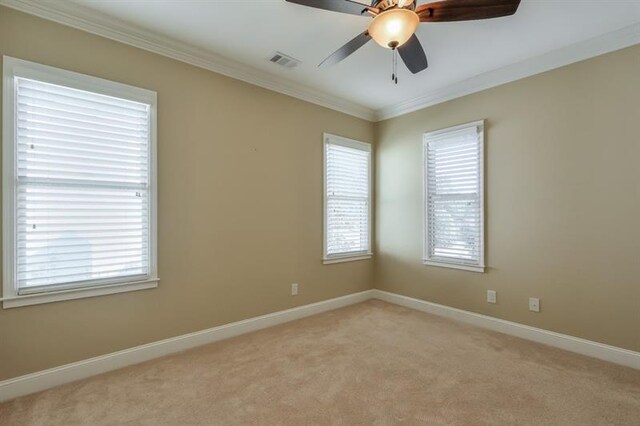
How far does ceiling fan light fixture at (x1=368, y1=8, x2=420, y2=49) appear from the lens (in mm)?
1683

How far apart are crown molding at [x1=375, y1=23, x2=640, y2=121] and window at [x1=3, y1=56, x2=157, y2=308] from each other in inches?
124

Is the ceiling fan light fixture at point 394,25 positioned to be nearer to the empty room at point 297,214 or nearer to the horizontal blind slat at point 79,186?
the empty room at point 297,214

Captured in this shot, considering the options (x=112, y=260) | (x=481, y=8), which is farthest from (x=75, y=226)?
(x=481, y=8)

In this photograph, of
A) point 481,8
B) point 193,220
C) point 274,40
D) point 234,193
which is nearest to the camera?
point 481,8

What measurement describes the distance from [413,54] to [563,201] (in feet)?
6.70

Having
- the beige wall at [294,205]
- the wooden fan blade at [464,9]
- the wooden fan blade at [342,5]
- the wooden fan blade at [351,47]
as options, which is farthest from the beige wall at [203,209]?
the wooden fan blade at [464,9]

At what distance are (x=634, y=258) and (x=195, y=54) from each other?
424 cm

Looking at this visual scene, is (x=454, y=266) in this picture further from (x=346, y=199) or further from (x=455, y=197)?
(x=346, y=199)

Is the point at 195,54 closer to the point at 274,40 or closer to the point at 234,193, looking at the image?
the point at 274,40

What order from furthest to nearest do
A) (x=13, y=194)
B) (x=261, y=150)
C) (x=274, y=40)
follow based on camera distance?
(x=261, y=150)
(x=274, y=40)
(x=13, y=194)

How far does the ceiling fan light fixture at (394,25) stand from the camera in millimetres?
1683

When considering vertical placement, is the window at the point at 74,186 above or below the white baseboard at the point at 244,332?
above

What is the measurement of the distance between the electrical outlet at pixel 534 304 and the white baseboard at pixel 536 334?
189 millimetres

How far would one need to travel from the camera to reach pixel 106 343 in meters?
2.43
